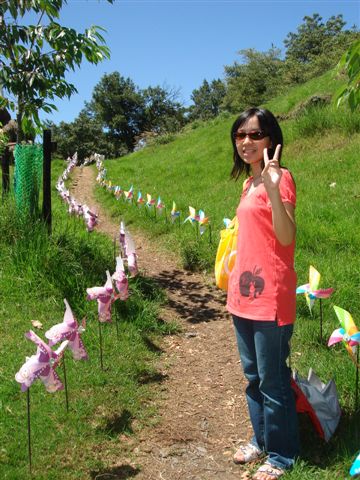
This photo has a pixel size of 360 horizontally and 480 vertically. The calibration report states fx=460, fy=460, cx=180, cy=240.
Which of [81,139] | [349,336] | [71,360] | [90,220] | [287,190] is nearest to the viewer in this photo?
[287,190]

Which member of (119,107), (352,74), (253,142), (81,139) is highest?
(119,107)

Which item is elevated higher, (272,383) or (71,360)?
(272,383)

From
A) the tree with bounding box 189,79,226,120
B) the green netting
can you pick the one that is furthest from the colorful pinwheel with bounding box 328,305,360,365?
the tree with bounding box 189,79,226,120

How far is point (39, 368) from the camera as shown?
2.60 meters

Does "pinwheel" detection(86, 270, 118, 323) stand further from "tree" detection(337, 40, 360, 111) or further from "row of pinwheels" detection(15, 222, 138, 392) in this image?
"tree" detection(337, 40, 360, 111)

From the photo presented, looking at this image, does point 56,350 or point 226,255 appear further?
point 56,350

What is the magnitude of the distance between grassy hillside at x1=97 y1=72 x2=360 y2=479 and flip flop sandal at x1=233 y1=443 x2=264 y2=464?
298mm

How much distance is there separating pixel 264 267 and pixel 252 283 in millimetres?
107

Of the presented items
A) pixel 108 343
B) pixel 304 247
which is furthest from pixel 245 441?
pixel 304 247

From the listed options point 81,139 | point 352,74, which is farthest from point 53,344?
point 81,139

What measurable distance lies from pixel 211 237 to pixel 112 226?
342 cm

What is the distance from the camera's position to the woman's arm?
213 centimetres

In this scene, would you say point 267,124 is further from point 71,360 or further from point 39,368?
point 71,360

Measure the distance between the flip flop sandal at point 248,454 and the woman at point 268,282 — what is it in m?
0.17
